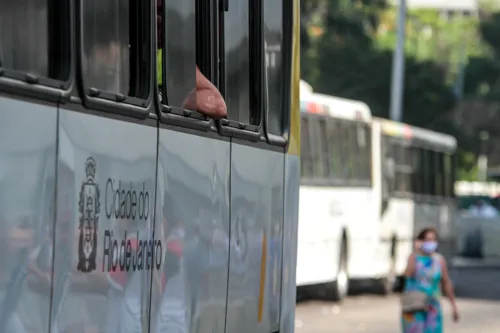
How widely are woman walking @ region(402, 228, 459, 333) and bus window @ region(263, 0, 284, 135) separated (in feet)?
13.3

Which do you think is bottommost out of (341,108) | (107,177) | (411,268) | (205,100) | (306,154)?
(411,268)

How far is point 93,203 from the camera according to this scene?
5953 millimetres

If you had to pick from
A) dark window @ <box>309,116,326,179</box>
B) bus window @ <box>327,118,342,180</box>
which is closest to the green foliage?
bus window @ <box>327,118,342,180</box>

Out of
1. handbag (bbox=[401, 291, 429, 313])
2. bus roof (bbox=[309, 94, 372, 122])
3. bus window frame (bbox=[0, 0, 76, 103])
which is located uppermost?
bus roof (bbox=[309, 94, 372, 122])

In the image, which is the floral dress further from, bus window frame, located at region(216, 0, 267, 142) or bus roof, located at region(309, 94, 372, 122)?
bus roof, located at region(309, 94, 372, 122)

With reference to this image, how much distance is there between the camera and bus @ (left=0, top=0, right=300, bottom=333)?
5.34 meters

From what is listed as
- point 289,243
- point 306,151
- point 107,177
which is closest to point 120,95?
point 107,177

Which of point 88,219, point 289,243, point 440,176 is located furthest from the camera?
point 440,176

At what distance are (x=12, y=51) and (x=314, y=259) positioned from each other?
56.3ft

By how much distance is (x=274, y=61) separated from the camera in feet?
29.7

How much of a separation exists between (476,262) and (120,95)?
35.9 metres

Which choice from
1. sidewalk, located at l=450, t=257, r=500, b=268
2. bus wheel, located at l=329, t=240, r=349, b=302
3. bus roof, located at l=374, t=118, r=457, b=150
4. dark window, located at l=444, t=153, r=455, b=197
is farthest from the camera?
sidewalk, located at l=450, t=257, r=500, b=268

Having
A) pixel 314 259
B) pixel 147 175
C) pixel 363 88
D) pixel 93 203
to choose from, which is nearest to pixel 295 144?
pixel 147 175

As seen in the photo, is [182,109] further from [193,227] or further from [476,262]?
[476,262]
